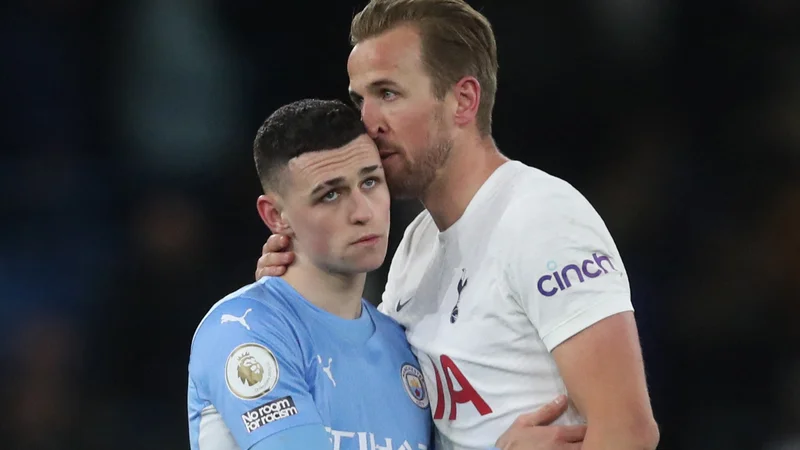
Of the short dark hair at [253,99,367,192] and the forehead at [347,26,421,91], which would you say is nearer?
the short dark hair at [253,99,367,192]

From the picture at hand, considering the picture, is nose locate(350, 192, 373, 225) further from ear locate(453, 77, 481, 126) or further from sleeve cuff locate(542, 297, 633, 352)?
sleeve cuff locate(542, 297, 633, 352)

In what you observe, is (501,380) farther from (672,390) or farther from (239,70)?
(239,70)

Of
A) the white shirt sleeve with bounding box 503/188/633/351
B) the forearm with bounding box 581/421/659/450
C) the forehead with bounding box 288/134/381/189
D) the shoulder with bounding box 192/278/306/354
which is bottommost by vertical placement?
the forearm with bounding box 581/421/659/450

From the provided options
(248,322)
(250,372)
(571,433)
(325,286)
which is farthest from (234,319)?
(571,433)

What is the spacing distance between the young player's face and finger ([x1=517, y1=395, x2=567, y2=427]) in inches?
21.9

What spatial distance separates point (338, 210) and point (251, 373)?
0.48 metres

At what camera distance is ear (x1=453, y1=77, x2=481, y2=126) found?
293 cm

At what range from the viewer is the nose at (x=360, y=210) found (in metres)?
2.60

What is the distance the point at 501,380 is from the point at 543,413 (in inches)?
5.9

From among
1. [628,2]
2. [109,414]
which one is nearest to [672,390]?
[628,2]

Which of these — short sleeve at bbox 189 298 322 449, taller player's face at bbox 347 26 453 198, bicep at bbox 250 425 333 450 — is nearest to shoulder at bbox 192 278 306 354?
short sleeve at bbox 189 298 322 449

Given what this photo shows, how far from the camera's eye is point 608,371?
7.72 feet

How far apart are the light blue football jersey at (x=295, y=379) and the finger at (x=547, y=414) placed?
0.33 m

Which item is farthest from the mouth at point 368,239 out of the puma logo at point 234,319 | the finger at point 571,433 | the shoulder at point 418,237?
the finger at point 571,433
